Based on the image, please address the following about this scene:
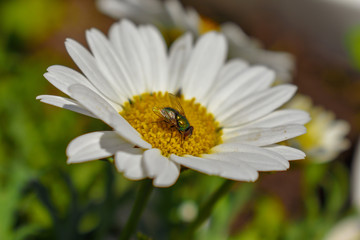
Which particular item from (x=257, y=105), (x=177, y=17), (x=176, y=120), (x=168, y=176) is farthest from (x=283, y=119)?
(x=177, y=17)

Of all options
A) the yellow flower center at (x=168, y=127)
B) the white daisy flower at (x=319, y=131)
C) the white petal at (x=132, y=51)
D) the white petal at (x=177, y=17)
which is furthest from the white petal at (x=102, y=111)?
the white daisy flower at (x=319, y=131)

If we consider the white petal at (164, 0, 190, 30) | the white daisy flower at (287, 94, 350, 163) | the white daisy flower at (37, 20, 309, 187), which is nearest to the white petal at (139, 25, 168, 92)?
the white daisy flower at (37, 20, 309, 187)

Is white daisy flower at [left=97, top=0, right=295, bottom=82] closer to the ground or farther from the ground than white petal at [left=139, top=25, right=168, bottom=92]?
farther from the ground

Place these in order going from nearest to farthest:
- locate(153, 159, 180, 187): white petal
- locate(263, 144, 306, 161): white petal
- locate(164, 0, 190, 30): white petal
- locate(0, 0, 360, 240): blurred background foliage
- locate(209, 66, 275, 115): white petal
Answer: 1. locate(153, 159, 180, 187): white petal
2. locate(263, 144, 306, 161): white petal
3. locate(209, 66, 275, 115): white petal
4. locate(0, 0, 360, 240): blurred background foliage
5. locate(164, 0, 190, 30): white petal

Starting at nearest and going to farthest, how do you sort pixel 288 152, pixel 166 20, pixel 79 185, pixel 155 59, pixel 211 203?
pixel 288 152
pixel 211 203
pixel 155 59
pixel 79 185
pixel 166 20

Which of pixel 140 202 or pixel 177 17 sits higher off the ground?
pixel 177 17

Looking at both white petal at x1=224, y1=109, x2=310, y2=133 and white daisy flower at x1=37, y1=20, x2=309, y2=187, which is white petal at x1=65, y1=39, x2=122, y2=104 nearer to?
white daisy flower at x1=37, y1=20, x2=309, y2=187

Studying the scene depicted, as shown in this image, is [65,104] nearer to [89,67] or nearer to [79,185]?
[89,67]
